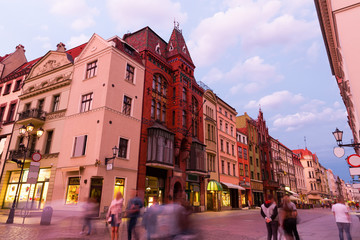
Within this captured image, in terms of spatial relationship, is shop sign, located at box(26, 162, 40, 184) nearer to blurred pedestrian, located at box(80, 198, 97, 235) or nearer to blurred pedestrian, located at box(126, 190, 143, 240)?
blurred pedestrian, located at box(80, 198, 97, 235)

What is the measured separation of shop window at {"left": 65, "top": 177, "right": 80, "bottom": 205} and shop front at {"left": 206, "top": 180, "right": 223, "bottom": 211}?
57.5 ft

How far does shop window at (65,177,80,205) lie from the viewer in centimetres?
1945

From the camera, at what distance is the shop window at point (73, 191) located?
766 inches

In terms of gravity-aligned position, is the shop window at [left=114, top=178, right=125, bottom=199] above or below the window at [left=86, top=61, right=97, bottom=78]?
below

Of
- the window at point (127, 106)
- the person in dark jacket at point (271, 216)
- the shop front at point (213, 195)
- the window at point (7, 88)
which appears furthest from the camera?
the shop front at point (213, 195)

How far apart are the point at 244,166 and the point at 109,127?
98.6 feet

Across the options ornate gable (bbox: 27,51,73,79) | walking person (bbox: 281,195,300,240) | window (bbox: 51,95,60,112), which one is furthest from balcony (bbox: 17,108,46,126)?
walking person (bbox: 281,195,300,240)

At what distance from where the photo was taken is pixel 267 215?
834 centimetres

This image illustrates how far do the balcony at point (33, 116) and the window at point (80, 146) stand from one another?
6.26 metres

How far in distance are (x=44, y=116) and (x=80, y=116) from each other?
5688 mm

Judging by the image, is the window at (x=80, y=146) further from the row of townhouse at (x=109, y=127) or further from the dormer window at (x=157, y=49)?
the dormer window at (x=157, y=49)

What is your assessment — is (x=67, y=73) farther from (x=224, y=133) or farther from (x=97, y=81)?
(x=224, y=133)

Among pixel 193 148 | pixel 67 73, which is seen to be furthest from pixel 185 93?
pixel 67 73

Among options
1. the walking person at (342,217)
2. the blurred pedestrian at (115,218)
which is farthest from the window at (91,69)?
the walking person at (342,217)
